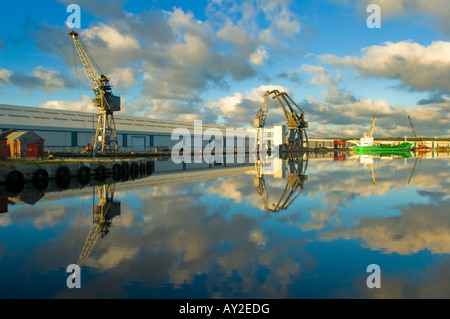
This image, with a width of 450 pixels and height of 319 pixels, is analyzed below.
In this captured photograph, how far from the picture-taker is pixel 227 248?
30.1 ft

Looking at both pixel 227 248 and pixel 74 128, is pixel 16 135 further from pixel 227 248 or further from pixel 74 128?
pixel 227 248

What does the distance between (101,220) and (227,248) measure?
22.2 feet

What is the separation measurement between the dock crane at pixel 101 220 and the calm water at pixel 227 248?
10 cm

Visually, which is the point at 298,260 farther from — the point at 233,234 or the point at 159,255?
the point at 159,255

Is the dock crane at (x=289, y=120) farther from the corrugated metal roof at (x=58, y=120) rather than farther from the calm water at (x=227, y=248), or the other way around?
the calm water at (x=227, y=248)

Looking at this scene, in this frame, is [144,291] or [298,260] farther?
[298,260]

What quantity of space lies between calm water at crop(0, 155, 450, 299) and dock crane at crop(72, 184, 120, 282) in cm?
10

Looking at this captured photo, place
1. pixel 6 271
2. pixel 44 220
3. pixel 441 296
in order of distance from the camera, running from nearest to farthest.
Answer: pixel 441 296, pixel 6 271, pixel 44 220

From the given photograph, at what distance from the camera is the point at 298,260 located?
8.15 m

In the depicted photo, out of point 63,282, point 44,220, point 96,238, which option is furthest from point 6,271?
point 44,220

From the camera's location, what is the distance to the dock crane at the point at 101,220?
899 centimetres

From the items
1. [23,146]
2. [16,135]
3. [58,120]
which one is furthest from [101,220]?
[58,120]
